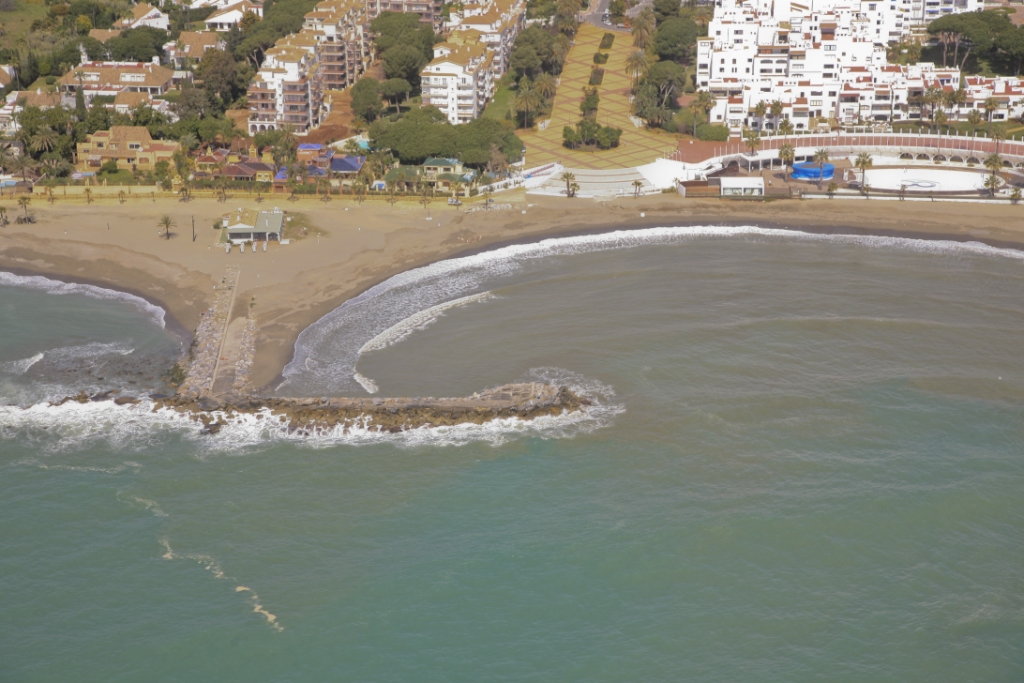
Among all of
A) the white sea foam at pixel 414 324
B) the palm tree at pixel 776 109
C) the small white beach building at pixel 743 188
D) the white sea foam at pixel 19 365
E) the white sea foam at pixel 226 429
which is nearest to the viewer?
the white sea foam at pixel 226 429

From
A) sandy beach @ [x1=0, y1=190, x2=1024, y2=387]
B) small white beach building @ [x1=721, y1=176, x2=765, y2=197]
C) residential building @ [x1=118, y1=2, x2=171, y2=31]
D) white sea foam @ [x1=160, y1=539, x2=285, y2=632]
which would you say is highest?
residential building @ [x1=118, y1=2, x2=171, y2=31]

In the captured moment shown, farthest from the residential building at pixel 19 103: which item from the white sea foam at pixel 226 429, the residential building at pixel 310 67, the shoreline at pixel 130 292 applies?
the white sea foam at pixel 226 429

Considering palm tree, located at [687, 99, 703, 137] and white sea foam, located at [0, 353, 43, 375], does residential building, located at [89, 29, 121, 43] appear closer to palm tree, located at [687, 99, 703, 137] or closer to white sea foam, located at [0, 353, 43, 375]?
palm tree, located at [687, 99, 703, 137]

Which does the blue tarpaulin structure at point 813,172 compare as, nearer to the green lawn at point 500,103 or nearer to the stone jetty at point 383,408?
the green lawn at point 500,103

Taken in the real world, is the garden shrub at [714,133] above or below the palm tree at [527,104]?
below

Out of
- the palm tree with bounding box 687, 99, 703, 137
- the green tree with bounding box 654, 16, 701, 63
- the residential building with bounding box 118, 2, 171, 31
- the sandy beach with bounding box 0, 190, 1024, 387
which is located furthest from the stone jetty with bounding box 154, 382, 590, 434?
the residential building with bounding box 118, 2, 171, 31

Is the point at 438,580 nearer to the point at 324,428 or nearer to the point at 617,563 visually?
the point at 617,563
